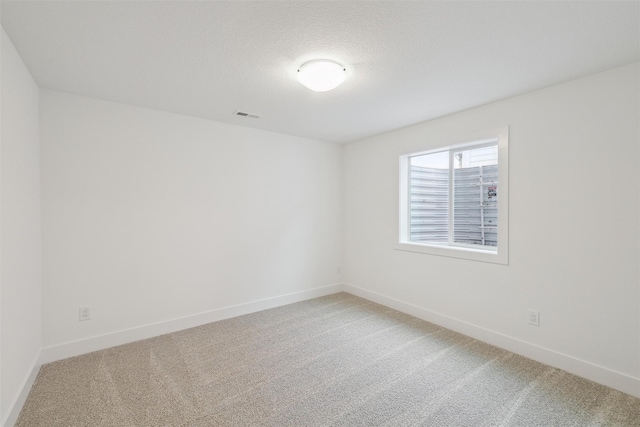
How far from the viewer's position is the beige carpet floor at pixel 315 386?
184 cm

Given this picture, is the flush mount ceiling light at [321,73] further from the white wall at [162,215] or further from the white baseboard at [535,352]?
the white baseboard at [535,352]

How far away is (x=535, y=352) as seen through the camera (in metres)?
2.53

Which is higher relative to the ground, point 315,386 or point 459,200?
point 459,200

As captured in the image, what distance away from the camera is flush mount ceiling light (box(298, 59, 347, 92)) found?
79.0 inches

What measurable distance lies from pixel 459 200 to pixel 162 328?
364cm

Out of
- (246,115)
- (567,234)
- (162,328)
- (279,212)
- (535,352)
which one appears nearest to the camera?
(567,234)

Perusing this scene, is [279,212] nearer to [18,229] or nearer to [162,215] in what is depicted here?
[162,215]

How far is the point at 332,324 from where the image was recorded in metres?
3.32

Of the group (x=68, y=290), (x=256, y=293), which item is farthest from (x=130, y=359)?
(x=256, y=293)

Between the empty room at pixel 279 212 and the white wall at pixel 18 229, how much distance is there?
3 cm

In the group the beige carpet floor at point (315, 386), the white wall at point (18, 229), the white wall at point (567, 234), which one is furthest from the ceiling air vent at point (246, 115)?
the beige carpet floor at point (315, 386)

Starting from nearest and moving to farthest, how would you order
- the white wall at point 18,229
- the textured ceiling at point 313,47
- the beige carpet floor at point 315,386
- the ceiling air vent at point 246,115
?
the textured ceiling at point 313,47 → the white wall at point 18,229 → the beige carpet floor at point 315,386 → the ceiling air vent at point 246,115

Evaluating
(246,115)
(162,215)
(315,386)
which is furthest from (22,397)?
(246,115)

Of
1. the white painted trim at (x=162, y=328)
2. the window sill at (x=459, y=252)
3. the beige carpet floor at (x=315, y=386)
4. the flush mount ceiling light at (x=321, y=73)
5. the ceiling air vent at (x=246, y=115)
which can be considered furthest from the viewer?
the ceiling air vent at (x=246, y=115)
